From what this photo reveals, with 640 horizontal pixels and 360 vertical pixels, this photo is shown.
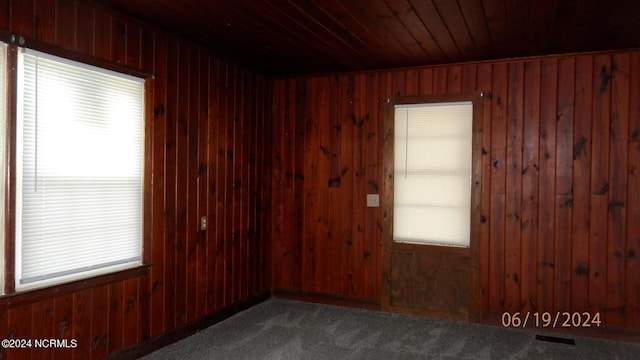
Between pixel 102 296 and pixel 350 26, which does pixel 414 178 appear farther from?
pixel 102 296

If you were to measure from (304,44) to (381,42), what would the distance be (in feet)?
2.06

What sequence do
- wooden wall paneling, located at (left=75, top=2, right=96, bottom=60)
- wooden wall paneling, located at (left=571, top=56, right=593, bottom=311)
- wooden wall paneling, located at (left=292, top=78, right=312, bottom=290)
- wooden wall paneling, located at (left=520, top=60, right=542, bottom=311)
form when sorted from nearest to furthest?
wooden wall paneling, located at (left=75, top=2, right=96, bottom=60) < wooden wall paneling, located at (left=571, top=56, right=593, bottom=311) < wooden wall paneling, located at (left=520, top=60, right=542, bottom=311) < wooden wall paneling, located at (left=292, top=78, right=312, bottom=290)

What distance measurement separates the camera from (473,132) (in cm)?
409

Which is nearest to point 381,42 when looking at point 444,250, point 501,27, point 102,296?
point 501,27

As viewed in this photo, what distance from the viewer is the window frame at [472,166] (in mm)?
4082

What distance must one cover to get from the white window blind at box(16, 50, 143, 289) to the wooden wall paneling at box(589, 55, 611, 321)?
364cm

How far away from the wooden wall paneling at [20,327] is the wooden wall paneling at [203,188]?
1.43 m

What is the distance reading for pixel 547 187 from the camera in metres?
3.90

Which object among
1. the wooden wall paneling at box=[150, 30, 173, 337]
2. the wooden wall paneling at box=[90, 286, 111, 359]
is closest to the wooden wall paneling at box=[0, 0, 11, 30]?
the wooden wall paneling at box=[150, 30, 173, 337]

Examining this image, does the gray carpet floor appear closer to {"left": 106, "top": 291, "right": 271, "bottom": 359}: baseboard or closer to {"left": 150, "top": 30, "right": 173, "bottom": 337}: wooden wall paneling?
{"left": 106, "top": 291, "right": 271, "bottom": 359}: baseboard

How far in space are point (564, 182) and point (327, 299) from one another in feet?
8.22

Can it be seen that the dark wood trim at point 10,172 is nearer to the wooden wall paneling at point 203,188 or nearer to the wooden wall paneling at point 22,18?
the wooden wall paneling at point 22,18

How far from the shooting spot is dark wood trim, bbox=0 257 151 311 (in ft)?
7.84
